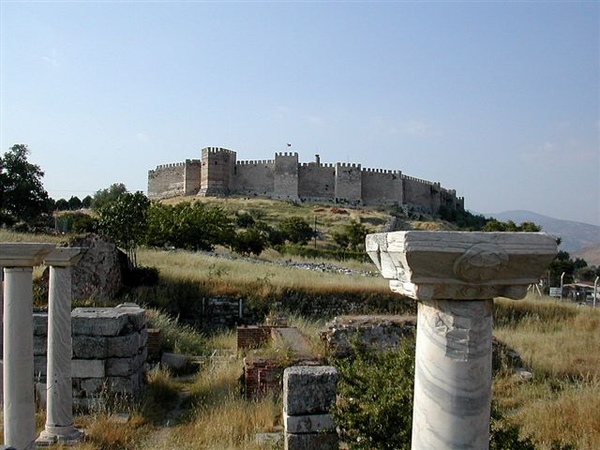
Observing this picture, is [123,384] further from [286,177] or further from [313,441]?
[286,177]

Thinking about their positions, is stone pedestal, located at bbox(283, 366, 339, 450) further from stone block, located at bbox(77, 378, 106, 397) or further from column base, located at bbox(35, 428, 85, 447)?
stone block, located at bbox(77, 378, 106, 397)

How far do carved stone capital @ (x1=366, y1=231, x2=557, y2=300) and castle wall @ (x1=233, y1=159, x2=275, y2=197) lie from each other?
3243 inches

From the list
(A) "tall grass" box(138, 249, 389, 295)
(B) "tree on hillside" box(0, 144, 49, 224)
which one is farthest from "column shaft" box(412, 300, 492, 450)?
(B) "tree on hillside" box(0, 144, 49, 224)

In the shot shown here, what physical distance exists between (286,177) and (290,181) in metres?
0.90

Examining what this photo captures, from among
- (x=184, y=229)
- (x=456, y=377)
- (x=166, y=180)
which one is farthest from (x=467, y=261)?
(x=166, y=180)

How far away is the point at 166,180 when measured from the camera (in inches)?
3615

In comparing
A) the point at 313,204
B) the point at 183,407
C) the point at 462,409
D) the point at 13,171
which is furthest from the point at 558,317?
the point at 313,204

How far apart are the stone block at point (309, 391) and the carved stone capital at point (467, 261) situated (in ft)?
8.97

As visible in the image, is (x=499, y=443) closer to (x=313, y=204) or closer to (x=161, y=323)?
(x=161, y=323)

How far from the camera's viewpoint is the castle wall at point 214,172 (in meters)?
82.9

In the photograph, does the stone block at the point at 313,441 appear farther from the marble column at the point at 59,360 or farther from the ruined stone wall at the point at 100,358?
the ruined stone wall at the point at 100,358

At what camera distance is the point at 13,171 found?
36156mm

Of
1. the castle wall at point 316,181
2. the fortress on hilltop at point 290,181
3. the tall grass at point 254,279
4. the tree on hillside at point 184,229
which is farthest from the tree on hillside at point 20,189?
the castle wall at point 316,181

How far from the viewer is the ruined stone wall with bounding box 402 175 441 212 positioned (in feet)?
292
